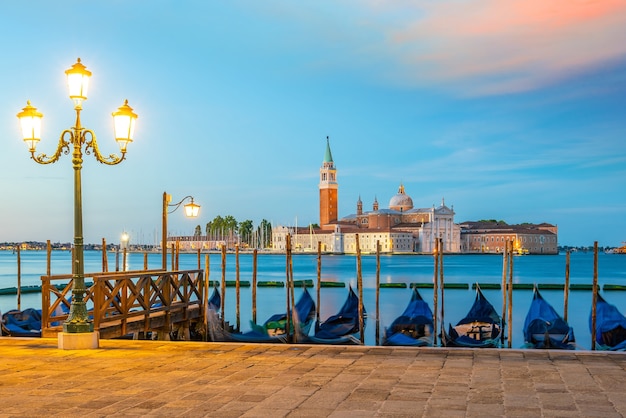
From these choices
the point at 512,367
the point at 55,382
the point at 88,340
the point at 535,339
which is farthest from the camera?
the point at 535,339

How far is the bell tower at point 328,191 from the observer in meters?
108

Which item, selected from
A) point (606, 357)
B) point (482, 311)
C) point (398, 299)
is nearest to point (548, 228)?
point (398, 299)

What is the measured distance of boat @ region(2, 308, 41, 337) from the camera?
11.9 meters

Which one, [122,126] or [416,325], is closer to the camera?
[122,126]

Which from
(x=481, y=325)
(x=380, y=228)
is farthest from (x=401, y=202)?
(x=481, y=325)

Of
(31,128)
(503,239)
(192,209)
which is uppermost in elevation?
(31,128)

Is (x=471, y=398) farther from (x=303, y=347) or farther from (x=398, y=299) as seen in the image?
(x=398, y=299)

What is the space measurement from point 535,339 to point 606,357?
644cm

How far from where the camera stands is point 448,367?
5738mm

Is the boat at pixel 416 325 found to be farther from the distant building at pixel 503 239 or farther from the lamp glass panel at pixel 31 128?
the distant building at pixel 503 239

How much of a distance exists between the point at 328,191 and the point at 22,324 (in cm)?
9638

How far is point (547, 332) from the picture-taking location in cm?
1190

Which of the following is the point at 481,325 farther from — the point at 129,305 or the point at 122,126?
the point at 122,126

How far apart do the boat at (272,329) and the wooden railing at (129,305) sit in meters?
0.44
